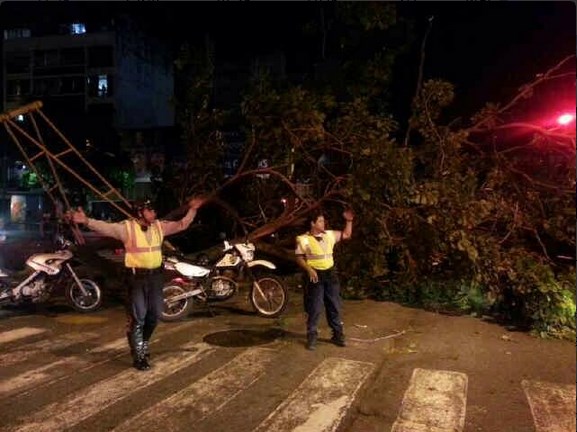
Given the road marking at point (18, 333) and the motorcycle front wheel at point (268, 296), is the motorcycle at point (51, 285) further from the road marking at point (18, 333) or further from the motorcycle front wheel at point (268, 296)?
the motorcycle front wheel at point (268, 296)

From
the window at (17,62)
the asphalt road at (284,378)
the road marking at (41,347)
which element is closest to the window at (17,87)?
the window at (17,62)

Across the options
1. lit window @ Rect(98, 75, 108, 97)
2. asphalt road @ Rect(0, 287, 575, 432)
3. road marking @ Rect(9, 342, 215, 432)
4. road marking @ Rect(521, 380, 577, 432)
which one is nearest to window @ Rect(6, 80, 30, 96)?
lit window @ Rect(98, 75, 108, 97)

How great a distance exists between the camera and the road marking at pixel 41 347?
7496 mm

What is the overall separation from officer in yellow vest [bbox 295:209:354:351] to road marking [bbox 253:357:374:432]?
2.31 feet

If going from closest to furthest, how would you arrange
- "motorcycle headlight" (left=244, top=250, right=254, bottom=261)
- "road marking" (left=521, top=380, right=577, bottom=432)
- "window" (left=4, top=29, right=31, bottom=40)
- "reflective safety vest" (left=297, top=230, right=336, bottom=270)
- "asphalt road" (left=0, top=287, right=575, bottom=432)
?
1. "road marking" (left=521, top=380, right=577, bottom=432)
2. "asphalt road" (left=0, top=287, right=575, bottom=432)
3. "reflective safety vest" (left=297, top=230, right=336, bottom=270)
4. "motorcycle headlight" (left=244, top=250, right=254, bottom=261)
5. "window" (left=4, top=29, right=31, bottom=40)

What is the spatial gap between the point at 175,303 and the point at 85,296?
1873 mm

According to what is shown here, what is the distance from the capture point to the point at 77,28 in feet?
187

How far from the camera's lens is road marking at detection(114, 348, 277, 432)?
5316 millimetres

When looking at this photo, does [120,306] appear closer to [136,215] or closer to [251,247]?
[251,247]

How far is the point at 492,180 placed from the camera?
10.9 m

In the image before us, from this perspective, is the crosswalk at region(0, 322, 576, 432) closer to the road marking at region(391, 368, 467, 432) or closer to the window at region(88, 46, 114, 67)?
the road marking at region(391, 368, 467, 432)

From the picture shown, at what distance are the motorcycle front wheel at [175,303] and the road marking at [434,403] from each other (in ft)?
14.3

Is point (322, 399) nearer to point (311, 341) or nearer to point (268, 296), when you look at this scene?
point (311, 341)

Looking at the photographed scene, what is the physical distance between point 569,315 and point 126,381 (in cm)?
621
